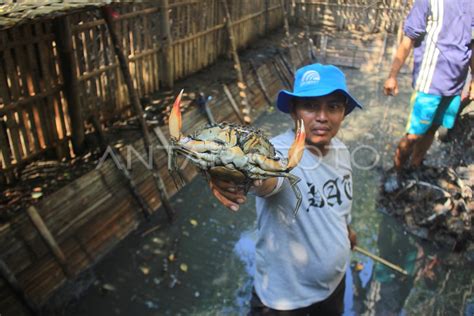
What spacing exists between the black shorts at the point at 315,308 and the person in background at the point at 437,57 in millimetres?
3135

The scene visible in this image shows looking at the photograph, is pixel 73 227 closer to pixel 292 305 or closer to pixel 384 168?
pixel 292 305

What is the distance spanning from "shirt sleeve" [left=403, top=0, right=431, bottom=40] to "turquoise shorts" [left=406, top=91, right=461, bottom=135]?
696mm

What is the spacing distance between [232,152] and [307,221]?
2.64 ft

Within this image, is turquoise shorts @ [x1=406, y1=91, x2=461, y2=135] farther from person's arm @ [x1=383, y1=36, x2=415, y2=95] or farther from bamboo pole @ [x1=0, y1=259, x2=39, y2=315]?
bamboo pole @ [x1=0, y1=259, x2=39, y2=315]

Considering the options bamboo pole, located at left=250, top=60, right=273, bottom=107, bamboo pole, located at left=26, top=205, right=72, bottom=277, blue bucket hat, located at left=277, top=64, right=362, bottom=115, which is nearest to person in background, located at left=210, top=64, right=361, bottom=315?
blue bucket hat, located at left=277, top=64, right=362, bottom=115

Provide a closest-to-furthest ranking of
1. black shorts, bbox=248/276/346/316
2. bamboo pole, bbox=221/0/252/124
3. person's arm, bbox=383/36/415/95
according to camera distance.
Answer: black shorts, bbox=248/276/346/316 → person's arm, bbox=383/36/415/95 → bamboo pole, bbox=221/0/252/124

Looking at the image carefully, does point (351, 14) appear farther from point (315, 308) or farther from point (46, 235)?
point (315, 308)

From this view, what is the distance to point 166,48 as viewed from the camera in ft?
24.8

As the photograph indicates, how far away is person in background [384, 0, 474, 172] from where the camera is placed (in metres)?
4.61

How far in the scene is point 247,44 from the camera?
11031mm

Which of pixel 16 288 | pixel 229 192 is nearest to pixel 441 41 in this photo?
pixel 229 192

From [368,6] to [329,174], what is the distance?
37.6 ft

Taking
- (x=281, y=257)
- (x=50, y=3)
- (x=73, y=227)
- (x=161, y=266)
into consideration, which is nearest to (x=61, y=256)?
(x=73, y=227)

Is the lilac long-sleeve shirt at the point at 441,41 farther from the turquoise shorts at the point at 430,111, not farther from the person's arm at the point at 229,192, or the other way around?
the person's arm at the point at 229,192
